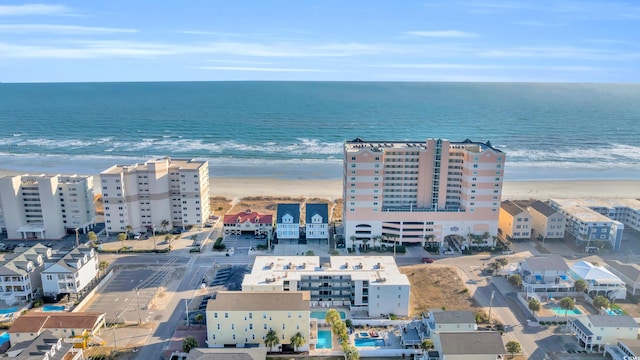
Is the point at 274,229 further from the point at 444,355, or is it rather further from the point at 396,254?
the point at 444,355

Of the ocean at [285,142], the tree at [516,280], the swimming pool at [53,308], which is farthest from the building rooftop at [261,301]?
the ocean at [285,142]

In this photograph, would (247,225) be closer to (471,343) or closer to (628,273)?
(471,343)

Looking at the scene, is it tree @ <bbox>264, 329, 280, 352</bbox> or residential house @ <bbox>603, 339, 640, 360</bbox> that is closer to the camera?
residential house @ <bbox>603, 339, 640, 360</bbox>

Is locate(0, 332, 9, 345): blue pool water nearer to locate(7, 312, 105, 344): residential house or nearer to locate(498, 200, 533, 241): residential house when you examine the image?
locate(7, 312, 105, 344): residential house

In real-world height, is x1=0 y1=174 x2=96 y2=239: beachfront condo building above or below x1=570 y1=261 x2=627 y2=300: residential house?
above

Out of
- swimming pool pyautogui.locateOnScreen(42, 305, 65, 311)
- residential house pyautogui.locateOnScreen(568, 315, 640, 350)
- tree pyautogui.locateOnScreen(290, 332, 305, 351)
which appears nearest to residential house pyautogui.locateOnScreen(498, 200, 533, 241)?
residential house pyautogui.locateOnScreen(568, 315, 640, 350)
